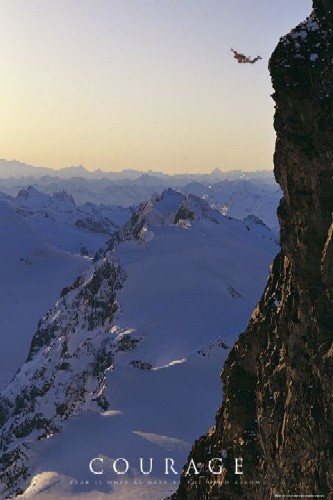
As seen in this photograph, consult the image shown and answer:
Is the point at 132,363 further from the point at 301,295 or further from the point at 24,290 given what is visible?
the point at 24,290

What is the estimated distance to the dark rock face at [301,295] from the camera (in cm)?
1377

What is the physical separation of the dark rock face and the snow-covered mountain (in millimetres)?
17989

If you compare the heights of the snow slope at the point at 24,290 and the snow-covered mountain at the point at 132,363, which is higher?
the snow slope at the point at 24,290

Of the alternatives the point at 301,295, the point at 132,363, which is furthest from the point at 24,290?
the point at 301,295

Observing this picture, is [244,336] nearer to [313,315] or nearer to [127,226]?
[313,315]

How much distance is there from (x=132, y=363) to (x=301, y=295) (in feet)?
138

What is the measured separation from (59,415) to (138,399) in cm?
1582

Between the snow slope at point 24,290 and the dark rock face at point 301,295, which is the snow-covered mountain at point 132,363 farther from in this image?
the snow slope at point 24,290

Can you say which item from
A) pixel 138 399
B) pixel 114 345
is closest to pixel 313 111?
pixel 138 399

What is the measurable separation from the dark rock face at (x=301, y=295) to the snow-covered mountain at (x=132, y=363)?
1799cm

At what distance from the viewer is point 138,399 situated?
48.4 meters

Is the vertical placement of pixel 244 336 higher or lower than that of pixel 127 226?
lower

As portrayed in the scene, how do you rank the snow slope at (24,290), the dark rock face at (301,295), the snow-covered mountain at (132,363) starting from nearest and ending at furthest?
the dark rock face at (301,295), the snow-covered mountain at (132,363), the snow slope at (24,290)

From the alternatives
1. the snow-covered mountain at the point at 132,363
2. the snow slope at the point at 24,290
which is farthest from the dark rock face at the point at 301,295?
the snow slope at the point at 24,290
